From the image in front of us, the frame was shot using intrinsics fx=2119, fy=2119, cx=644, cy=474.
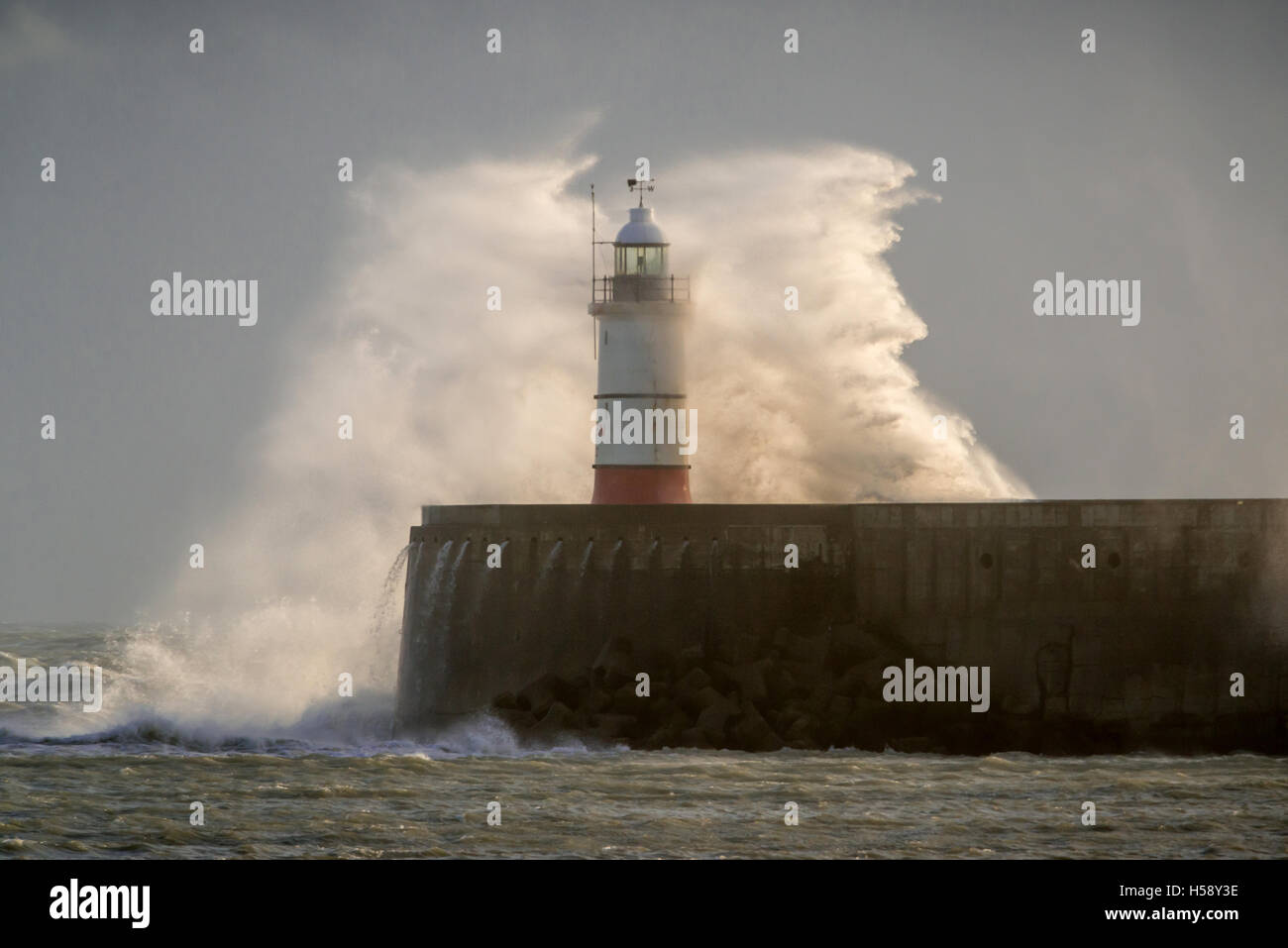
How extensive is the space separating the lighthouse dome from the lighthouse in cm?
1

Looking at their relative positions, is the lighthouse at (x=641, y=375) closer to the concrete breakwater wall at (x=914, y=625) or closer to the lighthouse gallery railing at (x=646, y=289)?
the lighthouse gallery railing at (x=646, y=289)

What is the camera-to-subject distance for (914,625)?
87.9ft

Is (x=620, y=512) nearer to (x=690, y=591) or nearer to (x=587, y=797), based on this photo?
(x=690, y=591)

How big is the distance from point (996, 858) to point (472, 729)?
10.0m

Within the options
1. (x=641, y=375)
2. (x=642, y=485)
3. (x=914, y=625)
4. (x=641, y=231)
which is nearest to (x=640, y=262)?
(x=641, y=231)

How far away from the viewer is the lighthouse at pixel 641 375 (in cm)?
3036

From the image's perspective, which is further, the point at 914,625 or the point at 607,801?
the point at 914,625

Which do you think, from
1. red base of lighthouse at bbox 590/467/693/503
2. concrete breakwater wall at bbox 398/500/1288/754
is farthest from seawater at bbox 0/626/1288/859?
red base of lighthouse at bbox 590/467/693/503

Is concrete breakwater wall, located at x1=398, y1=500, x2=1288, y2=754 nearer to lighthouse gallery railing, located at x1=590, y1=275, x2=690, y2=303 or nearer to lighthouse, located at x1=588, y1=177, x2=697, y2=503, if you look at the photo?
lighthouse, located at x1=588, y1=177, x2=697, y2=503

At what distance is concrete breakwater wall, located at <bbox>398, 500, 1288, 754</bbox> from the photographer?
2622 cm

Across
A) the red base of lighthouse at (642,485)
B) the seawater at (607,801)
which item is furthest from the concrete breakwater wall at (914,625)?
the red base of lighthouse at (642,485)

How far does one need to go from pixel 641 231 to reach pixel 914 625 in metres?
7.80

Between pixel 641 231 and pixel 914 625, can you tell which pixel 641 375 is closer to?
pixel 641 231

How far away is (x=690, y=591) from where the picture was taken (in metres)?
27.2
